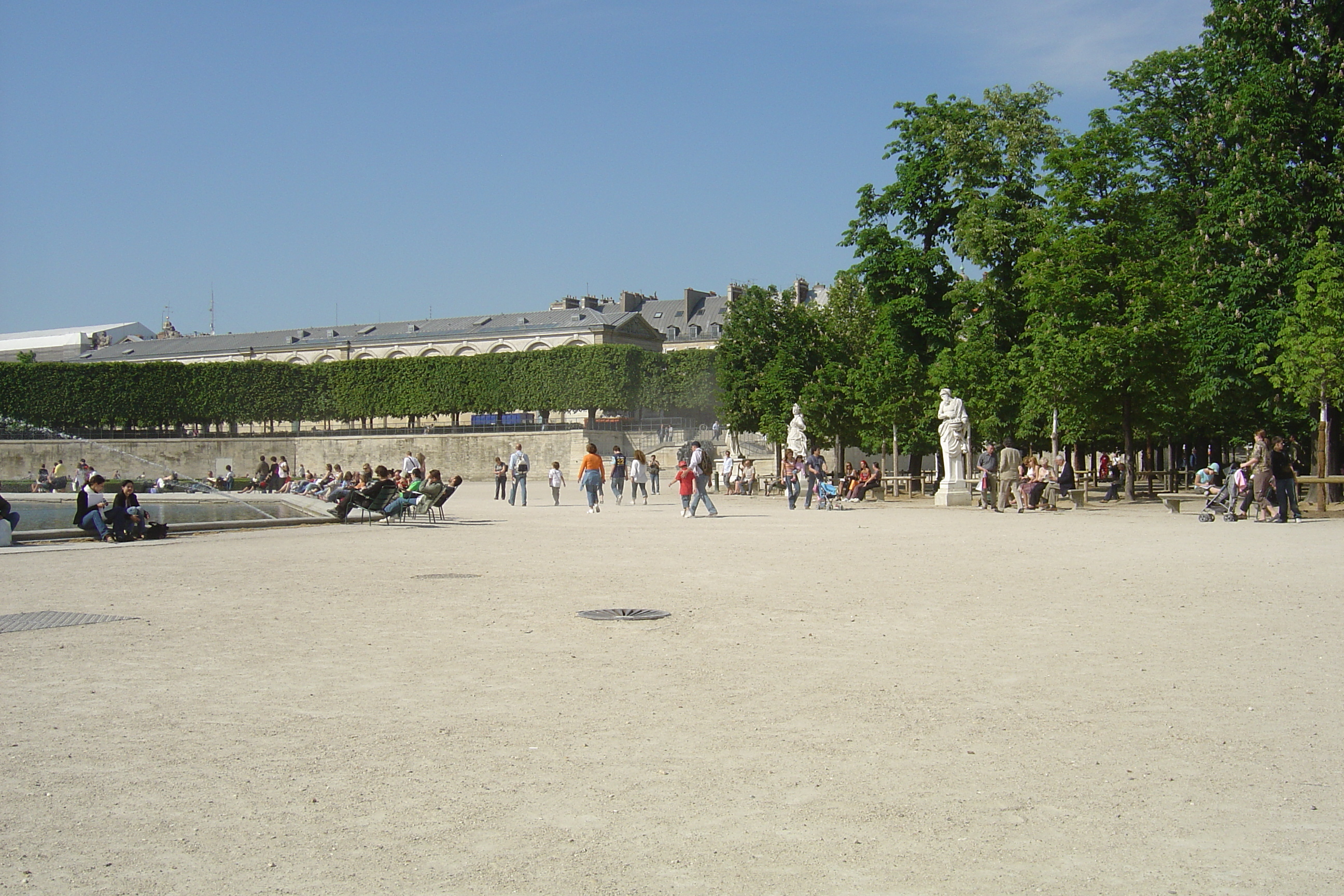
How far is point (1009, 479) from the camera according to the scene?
27.7 m

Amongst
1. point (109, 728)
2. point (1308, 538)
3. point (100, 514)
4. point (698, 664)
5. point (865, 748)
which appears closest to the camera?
point (865, 748)

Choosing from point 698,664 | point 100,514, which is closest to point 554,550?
point 100,514

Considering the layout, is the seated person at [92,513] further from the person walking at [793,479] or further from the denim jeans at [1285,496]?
the denim jeans at [1285,496]

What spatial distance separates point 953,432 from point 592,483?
28.4ft

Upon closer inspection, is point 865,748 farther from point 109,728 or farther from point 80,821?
point 109,728

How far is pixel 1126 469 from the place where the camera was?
107ft

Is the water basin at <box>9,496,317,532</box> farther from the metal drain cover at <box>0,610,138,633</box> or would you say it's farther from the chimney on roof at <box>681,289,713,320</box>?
the chimney on roof at <box>681,289,713,320</box>

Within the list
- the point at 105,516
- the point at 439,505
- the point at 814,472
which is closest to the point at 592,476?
the point at 439,505

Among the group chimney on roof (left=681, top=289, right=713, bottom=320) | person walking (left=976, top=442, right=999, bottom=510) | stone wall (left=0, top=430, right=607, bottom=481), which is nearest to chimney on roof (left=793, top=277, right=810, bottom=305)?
chimney on roof (left=681, top=289, right=713, bottom=320)

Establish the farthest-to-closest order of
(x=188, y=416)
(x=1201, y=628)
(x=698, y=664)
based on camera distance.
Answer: (x=188, y=416)
(x=1201, y=628)
(x=698, y=664)

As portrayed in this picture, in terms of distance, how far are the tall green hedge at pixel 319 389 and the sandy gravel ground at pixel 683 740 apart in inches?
2804

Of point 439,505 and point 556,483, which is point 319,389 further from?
point 439,505

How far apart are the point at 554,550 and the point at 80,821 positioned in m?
12.0

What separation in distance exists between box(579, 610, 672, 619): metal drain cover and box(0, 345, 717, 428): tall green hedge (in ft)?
239
